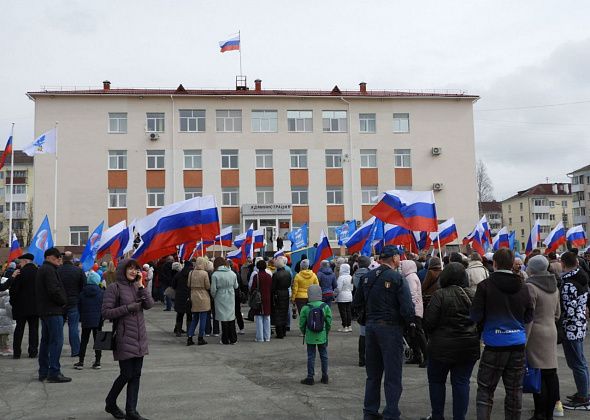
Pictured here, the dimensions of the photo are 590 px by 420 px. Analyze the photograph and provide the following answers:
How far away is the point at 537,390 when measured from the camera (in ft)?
22.3

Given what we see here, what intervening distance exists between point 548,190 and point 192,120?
285 feet

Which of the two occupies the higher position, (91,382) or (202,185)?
(202,185)

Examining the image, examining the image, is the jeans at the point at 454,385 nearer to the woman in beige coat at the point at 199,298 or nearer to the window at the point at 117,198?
the woman in beige coat at the point at 199,298

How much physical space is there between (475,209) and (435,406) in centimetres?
4172

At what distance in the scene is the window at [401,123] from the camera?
47.2m

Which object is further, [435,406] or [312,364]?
[312,364]

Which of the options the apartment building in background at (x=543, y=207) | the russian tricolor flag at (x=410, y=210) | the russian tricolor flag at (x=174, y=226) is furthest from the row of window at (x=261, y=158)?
the apartment building in background at (x=543, y=207)

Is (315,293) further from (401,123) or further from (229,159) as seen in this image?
(401,123)

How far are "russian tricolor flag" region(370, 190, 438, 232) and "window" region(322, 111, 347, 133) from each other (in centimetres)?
3181

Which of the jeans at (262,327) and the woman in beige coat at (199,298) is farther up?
the woman in beige coat at (199,298)

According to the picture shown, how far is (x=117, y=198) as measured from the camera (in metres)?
43.9

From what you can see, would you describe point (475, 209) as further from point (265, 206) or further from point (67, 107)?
point (67, 107)

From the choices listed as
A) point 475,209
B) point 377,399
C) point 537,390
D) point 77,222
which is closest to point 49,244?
point 377,399

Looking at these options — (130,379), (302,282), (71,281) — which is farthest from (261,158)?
(130,379)
